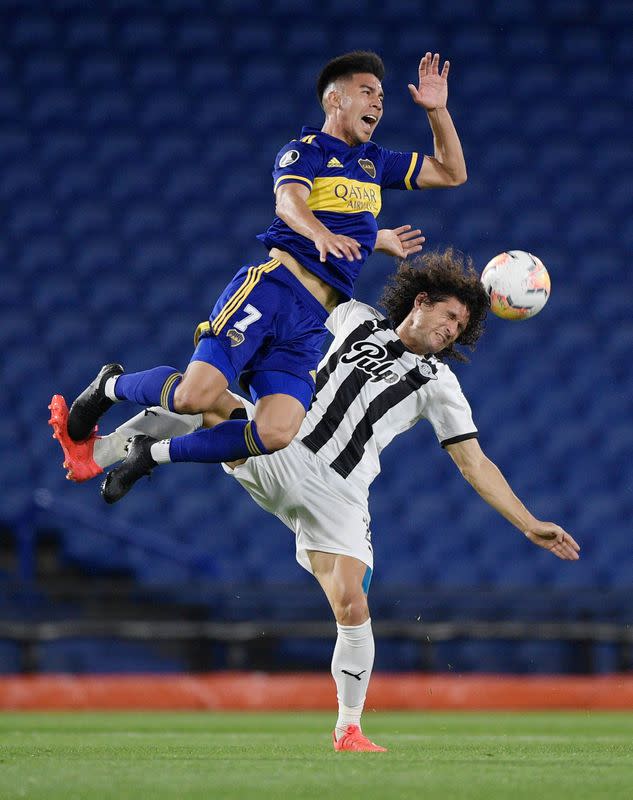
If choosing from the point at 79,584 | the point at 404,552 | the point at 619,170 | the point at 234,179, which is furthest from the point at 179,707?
the point at 619,170

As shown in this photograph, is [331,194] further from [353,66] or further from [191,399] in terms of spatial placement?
[191,399]

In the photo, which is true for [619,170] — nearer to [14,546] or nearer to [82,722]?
[14,546]

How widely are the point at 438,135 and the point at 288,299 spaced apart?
40.9 inches

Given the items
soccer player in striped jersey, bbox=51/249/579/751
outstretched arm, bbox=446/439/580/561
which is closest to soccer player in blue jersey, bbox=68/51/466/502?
soccer player in striped jersey, bbox=51/249/579/751

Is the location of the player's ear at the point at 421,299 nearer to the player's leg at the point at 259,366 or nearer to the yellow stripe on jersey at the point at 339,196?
the yellow stripe on jersey at the point at 339,196

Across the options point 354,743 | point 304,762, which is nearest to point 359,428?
point 354,743

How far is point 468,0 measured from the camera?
38.4ft

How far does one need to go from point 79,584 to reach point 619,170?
6139mm

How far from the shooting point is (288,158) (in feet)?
14.3

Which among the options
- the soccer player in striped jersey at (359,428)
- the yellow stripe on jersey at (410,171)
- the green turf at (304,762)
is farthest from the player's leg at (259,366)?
the green turf at (304,762)

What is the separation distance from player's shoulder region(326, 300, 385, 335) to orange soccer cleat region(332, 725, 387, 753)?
1545 millimetres

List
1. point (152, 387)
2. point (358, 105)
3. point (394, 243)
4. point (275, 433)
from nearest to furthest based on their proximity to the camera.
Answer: point (275, 433), point (152, 387), point (358, 105), point (394, 243)

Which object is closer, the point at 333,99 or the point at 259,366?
the point at 259,366

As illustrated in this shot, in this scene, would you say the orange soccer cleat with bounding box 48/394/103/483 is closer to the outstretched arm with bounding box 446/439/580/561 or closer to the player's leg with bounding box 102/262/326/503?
the player's leg with bounding box 102/262/326/503
